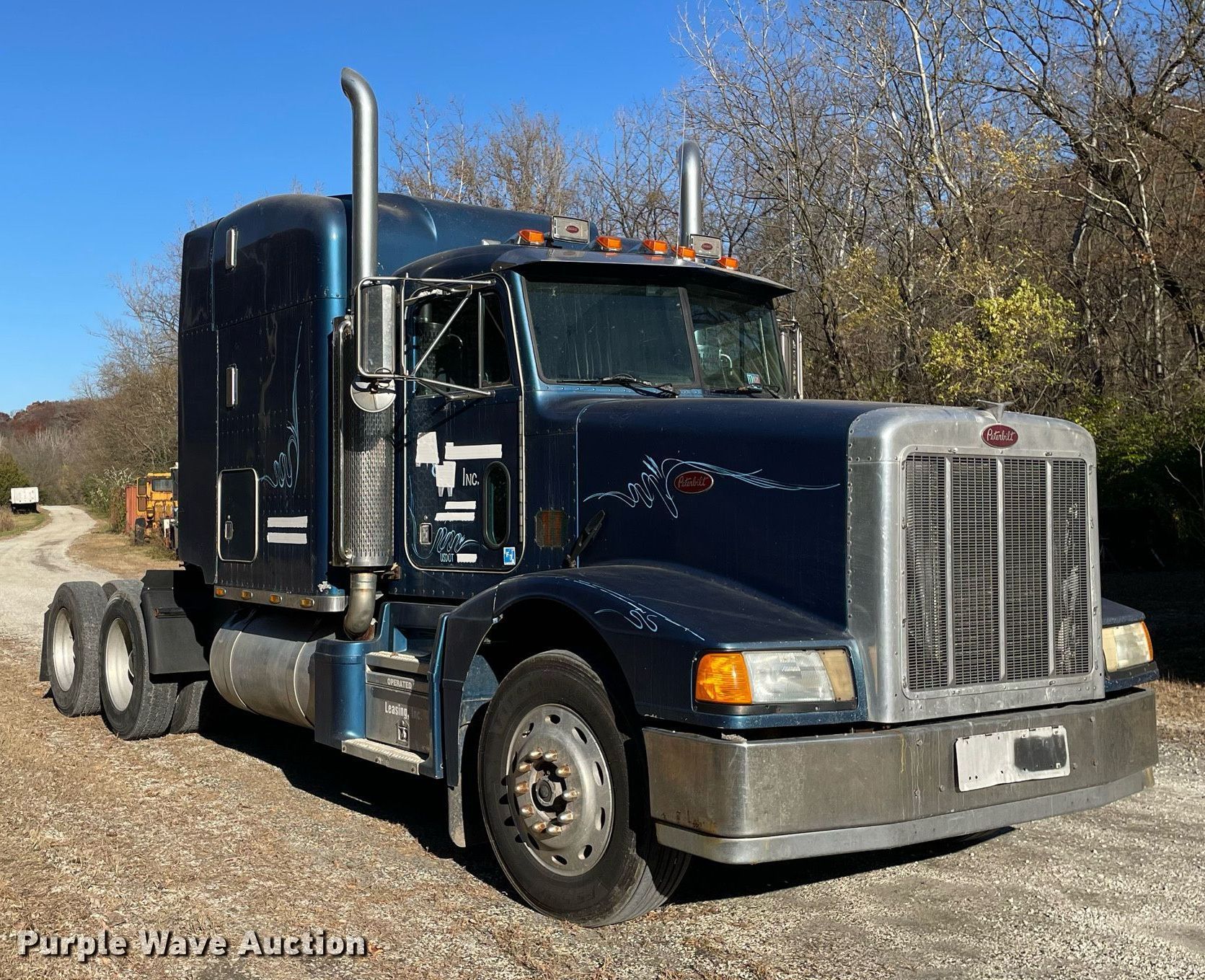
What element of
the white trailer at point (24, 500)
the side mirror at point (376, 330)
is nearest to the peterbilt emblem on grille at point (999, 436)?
the side mirror at point (376, 330)

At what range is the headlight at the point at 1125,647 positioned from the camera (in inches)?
213

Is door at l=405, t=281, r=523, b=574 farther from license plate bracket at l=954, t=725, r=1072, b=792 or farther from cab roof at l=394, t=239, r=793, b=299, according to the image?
license plate bracket at l=954, t=725, r=1072, b=792

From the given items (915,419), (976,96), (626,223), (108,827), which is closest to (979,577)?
(915,419)

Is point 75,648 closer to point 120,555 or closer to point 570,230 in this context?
point 570,230

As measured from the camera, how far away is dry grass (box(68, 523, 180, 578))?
29.8m

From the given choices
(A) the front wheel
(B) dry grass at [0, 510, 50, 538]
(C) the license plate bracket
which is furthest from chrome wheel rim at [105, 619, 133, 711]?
(B) dry grass at [0, 510, 50, 538]

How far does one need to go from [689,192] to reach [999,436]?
3.44 m

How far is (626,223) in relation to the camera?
917 inches

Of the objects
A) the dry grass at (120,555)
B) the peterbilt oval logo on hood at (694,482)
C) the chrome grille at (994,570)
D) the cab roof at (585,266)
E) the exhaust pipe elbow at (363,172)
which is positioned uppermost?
the exhaust pipe elbow at (363,172)

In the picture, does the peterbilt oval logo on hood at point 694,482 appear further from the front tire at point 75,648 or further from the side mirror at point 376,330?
the front tire at point 75,648

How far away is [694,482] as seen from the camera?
205 inches

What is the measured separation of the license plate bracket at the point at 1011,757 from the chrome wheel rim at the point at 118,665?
21.7ft

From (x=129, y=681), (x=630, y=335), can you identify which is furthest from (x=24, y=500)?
(x=630, y=335)

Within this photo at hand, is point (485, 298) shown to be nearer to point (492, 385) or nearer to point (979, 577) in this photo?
point (492, 385)
